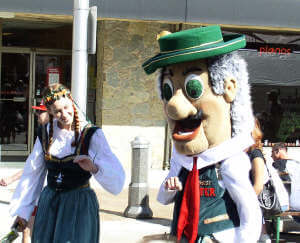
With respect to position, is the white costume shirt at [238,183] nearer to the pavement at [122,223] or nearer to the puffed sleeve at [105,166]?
the puffed sleeve at [105,166]

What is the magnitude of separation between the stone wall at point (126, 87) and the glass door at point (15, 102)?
1.65 m

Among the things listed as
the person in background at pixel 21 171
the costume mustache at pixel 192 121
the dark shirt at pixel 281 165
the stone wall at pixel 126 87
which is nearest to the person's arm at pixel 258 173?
the dark shirt at pixel 281 165

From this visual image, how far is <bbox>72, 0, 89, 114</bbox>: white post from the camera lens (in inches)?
281

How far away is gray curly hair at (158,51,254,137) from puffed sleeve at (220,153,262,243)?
0.84ft

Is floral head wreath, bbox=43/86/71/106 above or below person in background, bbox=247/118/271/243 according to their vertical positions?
above

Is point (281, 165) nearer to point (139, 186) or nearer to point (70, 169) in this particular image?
point (139, 186)

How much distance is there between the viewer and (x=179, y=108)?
397 centimetres

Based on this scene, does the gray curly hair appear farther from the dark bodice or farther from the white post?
the white post

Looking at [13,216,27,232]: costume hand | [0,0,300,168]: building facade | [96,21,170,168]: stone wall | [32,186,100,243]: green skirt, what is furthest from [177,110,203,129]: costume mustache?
[96,21,170,168]: stone wall

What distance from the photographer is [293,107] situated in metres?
13.1

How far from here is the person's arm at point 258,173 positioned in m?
5.80

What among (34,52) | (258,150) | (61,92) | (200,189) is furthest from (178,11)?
(200,189)

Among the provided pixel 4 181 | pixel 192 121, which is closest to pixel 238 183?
pixel 192 121

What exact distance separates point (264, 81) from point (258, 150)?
20.4ft
